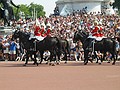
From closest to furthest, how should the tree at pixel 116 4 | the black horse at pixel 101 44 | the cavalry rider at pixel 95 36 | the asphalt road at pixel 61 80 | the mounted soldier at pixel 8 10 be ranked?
the asphalt road at pixel 61 80
the black horse at pixel 101 44
the cavalry rider at pixel 95 36
the mounted soldier at pixel 8 10
the tree at pixel 116 4

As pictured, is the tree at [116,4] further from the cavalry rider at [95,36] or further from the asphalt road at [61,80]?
the asphalt road at [61,80]

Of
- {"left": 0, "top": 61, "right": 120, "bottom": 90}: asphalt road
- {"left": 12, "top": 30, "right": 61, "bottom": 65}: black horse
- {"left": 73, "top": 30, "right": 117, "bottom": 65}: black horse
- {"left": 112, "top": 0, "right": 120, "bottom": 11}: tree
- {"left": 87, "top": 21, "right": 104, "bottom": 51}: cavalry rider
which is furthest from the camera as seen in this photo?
{"left": 112, "top": 0, "right": 120, "bottom": 11}: tree

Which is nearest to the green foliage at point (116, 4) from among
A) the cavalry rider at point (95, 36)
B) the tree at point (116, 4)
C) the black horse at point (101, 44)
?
the tree at point (116, 4)

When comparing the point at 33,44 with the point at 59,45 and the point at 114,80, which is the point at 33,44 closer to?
the point at 59,45

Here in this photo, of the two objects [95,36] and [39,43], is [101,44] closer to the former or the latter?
[95,36]

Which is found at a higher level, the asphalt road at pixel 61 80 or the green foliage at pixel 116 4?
the green foliage at pixel 116 4

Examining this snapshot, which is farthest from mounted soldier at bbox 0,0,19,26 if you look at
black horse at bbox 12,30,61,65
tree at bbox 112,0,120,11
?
tree at bbox 112,0,120,11

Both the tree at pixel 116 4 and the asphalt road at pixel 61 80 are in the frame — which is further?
the tree at pixel 116 4

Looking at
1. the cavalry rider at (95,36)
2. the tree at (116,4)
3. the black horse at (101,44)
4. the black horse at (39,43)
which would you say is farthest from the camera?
the tree at (116,4)

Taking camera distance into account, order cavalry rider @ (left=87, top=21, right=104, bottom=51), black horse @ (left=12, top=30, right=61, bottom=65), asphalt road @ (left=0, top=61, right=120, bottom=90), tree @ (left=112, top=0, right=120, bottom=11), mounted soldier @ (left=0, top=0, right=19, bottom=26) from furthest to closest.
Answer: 1. tree @ (left=112, top=0, right=120, bottom=11)
2. mounted soldier @ (left=0, top=0, right=19, bottom=26)
3. cavalry rider @ (left=87, top=21, right=104, bottom=51)
4. black horse @ (left=12, top=30, right=61, bottom=65)
5. asphalt road @ (left=0, top=61, right=120, bottom=90)

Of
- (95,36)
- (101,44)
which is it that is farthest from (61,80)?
(95,36)

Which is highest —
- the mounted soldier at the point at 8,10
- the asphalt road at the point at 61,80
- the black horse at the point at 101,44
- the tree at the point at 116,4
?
the tree at the point at 116,4

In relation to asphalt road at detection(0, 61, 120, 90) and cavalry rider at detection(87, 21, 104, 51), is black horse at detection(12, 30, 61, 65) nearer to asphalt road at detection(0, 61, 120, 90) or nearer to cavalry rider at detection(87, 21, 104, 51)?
cavalry rider at detection(87, 21, 104, 51)

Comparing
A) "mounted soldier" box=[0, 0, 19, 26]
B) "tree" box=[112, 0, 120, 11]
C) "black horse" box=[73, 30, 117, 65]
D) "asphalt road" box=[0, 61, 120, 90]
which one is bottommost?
"asphalt road" box=[0, 61, 120, 90]
